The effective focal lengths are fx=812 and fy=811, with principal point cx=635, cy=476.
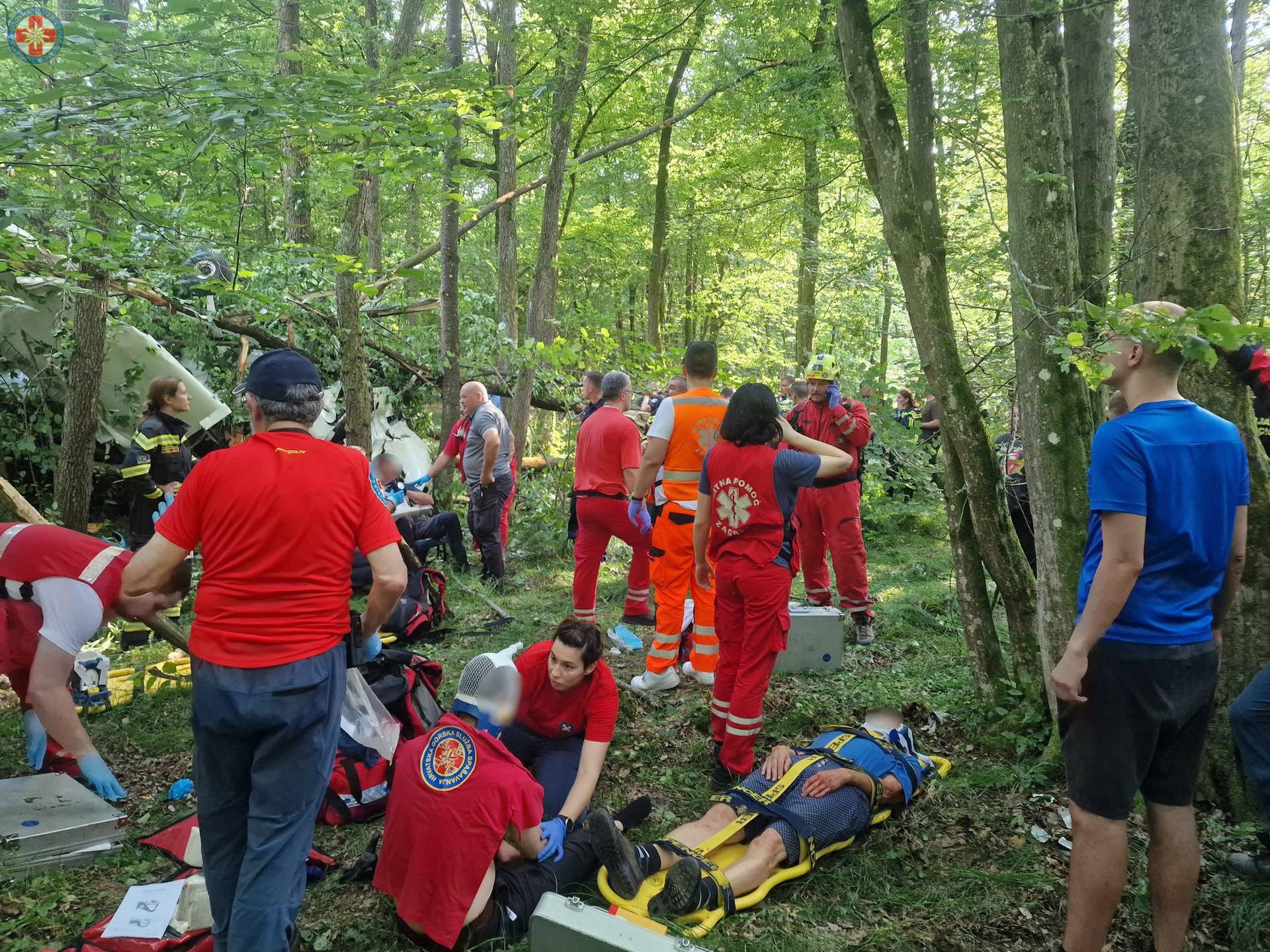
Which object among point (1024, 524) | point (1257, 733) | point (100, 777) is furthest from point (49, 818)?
point (1024, 524)

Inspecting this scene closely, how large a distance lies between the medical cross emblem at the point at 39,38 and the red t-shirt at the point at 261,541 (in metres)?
2.28

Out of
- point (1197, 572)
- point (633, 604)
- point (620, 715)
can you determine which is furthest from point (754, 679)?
point (633, 604)

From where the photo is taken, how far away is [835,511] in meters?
6.41

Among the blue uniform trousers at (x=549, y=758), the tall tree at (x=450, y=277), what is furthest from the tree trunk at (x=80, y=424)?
the blue uniform trousers at (x=549, y=758)

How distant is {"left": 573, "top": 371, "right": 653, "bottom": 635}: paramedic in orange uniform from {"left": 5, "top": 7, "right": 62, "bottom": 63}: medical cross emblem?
3.80m

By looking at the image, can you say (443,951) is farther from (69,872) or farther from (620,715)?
(620,715)

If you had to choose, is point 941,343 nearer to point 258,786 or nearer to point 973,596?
point 973,596

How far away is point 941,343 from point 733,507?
5.04 feet

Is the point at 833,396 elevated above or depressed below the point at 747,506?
above

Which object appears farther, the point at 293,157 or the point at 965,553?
the point at 293,157

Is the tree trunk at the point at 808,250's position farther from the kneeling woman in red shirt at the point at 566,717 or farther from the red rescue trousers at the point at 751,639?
the kneeling woman in red shirt at the point at 566,717

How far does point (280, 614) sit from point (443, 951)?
138 centimetres

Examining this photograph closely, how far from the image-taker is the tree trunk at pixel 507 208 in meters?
9.75

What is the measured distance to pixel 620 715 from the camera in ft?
15.6
